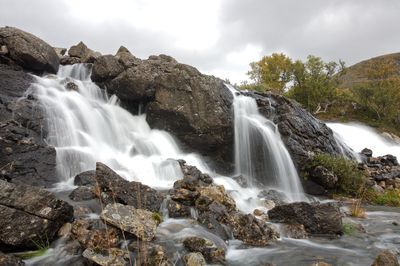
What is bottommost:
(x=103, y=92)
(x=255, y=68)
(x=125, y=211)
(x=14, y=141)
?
(x=125, y=211)

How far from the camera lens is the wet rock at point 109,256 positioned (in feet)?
20.5

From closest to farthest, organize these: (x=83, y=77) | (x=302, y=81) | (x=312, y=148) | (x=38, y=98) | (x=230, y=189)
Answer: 1. (x=230, y=189)
2. (x=38, y=98)
3. (x=312, y=148)
4. (x=83, y=77)
5. (x=302, y=81)

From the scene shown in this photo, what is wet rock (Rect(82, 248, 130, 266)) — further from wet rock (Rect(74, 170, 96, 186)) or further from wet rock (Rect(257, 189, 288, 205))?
wet rock (Rect(257, 189, 288, 205))

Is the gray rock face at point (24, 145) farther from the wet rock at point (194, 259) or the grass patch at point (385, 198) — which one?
the grass patch at point (385, 198)

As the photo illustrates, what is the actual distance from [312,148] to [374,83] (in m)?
28.8

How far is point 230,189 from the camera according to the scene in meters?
15.0

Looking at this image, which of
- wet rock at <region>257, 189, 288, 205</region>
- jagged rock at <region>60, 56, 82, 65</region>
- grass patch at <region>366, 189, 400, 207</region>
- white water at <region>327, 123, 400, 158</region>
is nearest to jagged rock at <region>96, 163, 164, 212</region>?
wet rock at <region>257, 189, 288, 205</region>

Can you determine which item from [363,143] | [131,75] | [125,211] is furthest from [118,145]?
[363,143]

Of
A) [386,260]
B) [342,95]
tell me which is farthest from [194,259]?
[342,95]

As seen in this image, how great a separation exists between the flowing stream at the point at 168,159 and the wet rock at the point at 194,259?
0.76 meters

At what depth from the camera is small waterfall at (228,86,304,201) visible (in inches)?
694

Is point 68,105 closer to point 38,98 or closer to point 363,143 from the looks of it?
point 38,98

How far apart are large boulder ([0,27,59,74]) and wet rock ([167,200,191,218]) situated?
45.8 feet

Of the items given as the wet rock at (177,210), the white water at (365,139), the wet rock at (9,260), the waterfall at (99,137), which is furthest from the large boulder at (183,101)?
the white water at (365,139)
